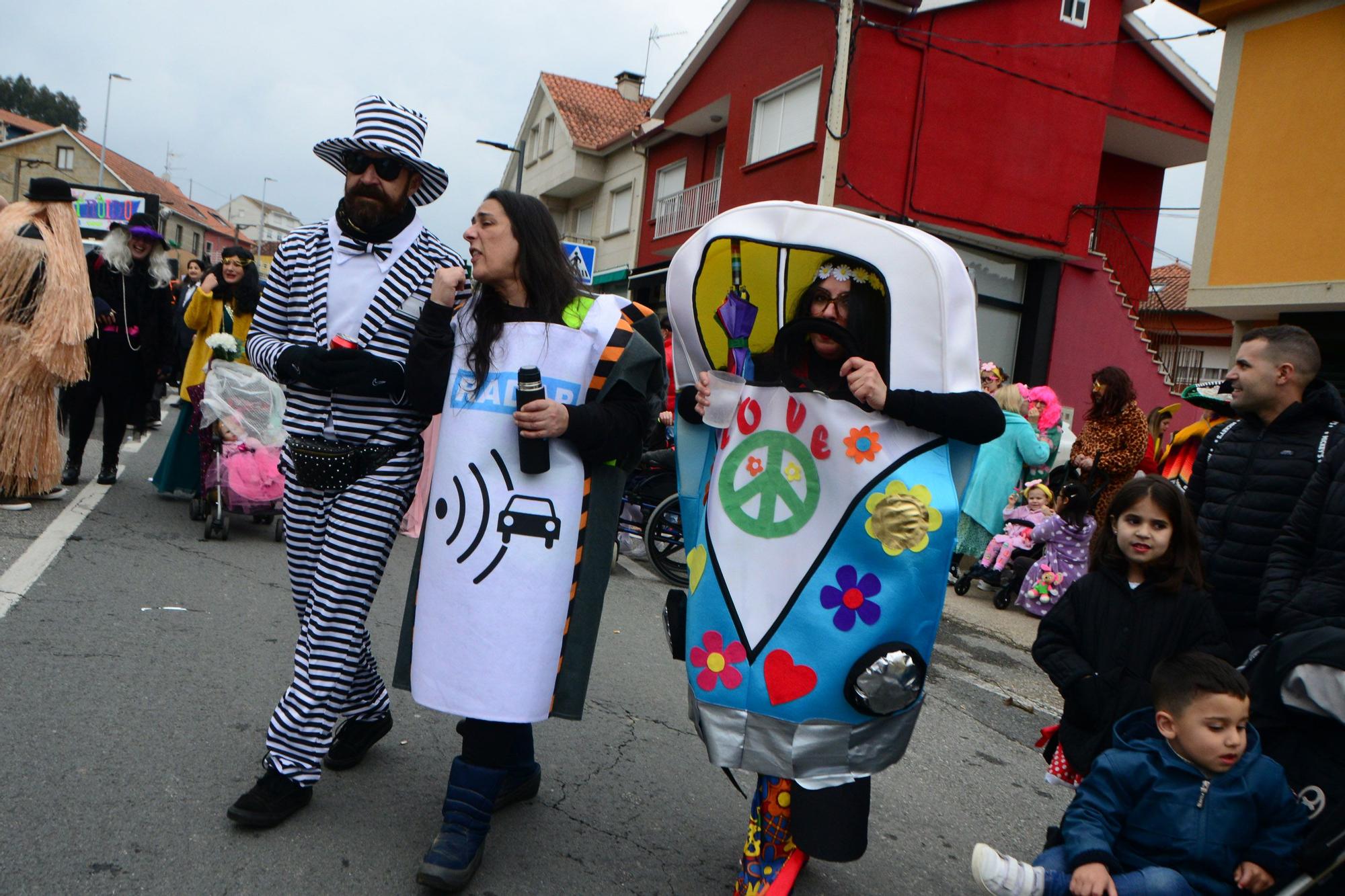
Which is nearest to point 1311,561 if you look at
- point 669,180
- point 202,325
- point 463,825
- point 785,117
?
point 463,825

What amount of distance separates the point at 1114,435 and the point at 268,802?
21.5 feet

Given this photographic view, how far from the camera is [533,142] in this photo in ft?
120

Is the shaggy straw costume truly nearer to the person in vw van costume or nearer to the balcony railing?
the person in vw van costume

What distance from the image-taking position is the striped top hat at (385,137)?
127 inches

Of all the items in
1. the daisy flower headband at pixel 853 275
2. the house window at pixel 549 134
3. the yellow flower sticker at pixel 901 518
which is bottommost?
the yellow flower sticker at pixel 901 518

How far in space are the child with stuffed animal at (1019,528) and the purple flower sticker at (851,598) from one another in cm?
637

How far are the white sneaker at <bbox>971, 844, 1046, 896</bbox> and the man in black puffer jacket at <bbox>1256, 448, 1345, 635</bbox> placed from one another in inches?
44.1

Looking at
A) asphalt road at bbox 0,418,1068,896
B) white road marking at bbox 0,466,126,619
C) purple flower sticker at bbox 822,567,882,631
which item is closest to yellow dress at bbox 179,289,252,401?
white road marking at bbox 0,466,126,619

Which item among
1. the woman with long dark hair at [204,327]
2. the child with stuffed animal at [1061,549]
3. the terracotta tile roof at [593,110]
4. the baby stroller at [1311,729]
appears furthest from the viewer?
the terracotta tile roof at [593,110]

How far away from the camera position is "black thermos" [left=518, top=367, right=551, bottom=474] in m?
2.86

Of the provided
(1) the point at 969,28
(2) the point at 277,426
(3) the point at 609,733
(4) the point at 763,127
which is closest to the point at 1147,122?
(1) the point at 969,28

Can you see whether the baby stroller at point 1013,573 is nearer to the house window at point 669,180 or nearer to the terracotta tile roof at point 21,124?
the house window at point 669,180

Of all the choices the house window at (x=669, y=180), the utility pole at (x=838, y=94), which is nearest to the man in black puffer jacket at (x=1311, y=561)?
the utility pole at (x=838, y=94)

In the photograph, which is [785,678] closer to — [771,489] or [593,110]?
[771,489]
